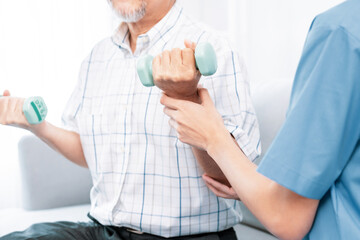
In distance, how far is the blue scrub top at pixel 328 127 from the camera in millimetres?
586

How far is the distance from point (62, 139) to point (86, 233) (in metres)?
0.30

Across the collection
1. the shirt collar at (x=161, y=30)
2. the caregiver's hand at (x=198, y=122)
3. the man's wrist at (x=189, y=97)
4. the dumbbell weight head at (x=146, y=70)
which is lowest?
the caregiver's hand at (x=198, y=122)

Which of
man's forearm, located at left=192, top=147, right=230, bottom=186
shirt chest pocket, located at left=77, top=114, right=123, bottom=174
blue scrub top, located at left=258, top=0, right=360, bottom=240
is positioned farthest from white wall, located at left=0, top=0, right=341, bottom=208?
blue scrub top, located at left=258, top=0, right=360, bottom=240

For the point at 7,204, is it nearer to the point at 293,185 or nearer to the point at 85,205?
the point at 85,205

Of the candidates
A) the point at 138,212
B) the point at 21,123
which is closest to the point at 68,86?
the point at 21,123

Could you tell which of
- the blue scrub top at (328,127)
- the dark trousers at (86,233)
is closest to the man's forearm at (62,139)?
the dark trousers at (86,233)

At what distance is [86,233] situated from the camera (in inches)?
47.3

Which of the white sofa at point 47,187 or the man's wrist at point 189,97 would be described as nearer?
the man's wrist at point 189,97

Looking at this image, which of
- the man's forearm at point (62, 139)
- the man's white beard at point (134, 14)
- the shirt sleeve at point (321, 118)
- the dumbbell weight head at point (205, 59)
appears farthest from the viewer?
the man's forearm at point (62, 139)

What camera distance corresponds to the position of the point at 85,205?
1.82 meters

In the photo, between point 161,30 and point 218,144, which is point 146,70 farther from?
point 161,30

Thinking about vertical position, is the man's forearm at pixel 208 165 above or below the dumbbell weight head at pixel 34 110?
below

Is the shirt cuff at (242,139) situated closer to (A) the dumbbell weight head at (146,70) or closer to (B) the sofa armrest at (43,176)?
(A) the dumbbell weight head at (146,70)

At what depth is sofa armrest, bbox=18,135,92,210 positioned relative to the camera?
5.75 ft
